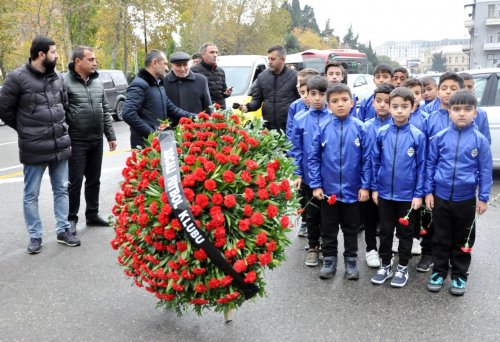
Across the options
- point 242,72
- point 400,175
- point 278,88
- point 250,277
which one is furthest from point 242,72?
point 250,277

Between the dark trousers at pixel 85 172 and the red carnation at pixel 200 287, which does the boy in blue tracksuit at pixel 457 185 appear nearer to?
the red carnation at pixel 200 287

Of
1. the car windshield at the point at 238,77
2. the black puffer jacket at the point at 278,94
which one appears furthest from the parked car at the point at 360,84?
the black puffer jacket at the point at 278,94

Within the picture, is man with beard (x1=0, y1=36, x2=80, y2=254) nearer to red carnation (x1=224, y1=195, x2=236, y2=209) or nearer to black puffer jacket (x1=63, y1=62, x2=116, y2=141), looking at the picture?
black puffer jacket (x1=63, y1=62, x2=116, y2=141)

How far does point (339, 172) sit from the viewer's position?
14.4 feet

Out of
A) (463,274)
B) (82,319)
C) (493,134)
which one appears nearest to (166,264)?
(82,319)

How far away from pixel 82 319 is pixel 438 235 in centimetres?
286

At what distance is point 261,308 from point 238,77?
336 inches

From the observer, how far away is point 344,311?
3.88 meters

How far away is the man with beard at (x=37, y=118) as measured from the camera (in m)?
4.98

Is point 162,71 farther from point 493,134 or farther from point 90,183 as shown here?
point 493,134

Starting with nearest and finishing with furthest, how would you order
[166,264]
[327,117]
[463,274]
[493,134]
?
1. [166,264]
2. [463,274]
3. [327,117]
4. [493,134]

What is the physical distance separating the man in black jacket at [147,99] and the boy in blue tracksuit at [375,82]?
74.0 inches

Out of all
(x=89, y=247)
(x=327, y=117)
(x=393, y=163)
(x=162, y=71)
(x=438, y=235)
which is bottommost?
(x=89, y=247)

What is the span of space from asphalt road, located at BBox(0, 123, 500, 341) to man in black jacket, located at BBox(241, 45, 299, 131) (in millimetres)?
2117
